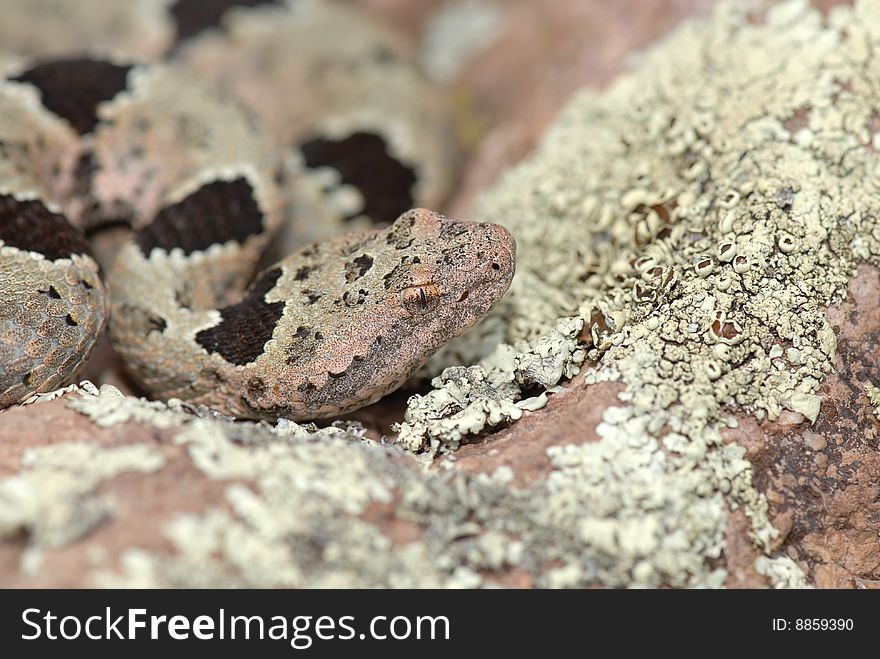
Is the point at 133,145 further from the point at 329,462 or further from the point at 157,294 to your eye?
the point at 329,462

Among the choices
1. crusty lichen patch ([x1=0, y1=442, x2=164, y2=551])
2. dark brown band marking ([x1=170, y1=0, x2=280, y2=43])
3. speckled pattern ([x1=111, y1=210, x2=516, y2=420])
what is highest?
dark brown band marking ([x1=170, y1=0, x2=280, y2=43])

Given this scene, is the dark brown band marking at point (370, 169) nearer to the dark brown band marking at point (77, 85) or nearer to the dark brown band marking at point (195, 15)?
the dark brown band marking at point (77, 85)

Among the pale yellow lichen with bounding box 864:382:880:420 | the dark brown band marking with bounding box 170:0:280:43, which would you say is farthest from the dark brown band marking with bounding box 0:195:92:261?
the pale yellow lichen with bounding box 864:382:880:420

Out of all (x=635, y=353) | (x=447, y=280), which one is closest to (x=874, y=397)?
(x=635, y=353)

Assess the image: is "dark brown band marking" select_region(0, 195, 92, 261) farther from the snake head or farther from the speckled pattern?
the snake head

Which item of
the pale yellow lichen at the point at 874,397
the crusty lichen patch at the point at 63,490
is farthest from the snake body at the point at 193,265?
the pale yellow lichen at the point at 874,397

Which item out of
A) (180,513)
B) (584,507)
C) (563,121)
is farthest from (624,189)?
(180,513)

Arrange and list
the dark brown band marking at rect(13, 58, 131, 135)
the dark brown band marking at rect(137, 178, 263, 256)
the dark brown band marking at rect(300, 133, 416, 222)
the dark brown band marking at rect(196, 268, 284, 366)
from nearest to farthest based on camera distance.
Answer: the dark brown band marking at rect(196, 268, 284, 366)
the dark brown band marking at rect(137, 178, 263, 256)
the dark brown band marking at rect(13, 58, 131, 135)
the dark brown band marking at rect(300, 133, 416, 222)

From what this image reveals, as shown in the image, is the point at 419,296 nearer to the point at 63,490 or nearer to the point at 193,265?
the point at 193,265
